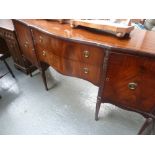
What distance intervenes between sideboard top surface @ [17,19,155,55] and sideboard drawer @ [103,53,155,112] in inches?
2.7

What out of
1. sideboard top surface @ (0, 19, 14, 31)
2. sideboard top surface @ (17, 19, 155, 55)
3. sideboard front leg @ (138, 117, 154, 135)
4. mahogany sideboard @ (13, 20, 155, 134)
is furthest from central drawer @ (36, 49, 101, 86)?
sideboard top surface @ (0, 19, 14, 31)

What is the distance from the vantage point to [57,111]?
65.9 inches

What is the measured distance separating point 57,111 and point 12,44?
105 centimetres

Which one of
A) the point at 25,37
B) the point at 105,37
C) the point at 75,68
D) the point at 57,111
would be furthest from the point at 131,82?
the point at 25,37

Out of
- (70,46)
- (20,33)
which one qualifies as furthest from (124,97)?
(20,33)

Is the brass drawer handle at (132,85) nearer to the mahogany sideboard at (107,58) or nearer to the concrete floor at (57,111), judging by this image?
the mahogany sideboard at (107,58)

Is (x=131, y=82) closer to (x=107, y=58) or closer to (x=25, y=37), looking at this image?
(x=107, y=58)

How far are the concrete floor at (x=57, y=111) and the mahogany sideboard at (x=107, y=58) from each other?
376mm

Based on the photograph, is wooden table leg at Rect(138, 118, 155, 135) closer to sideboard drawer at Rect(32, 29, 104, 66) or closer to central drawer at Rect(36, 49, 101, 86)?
central drawer at Rect(36, 49, 101, 86)

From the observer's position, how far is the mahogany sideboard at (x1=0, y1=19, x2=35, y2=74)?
177 cm

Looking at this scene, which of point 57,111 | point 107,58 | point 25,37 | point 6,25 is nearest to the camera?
point 107,58

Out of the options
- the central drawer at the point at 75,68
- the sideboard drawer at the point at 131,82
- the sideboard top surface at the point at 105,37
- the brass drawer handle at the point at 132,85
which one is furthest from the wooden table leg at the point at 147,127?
the sideboard top surface at the point at 105,37
